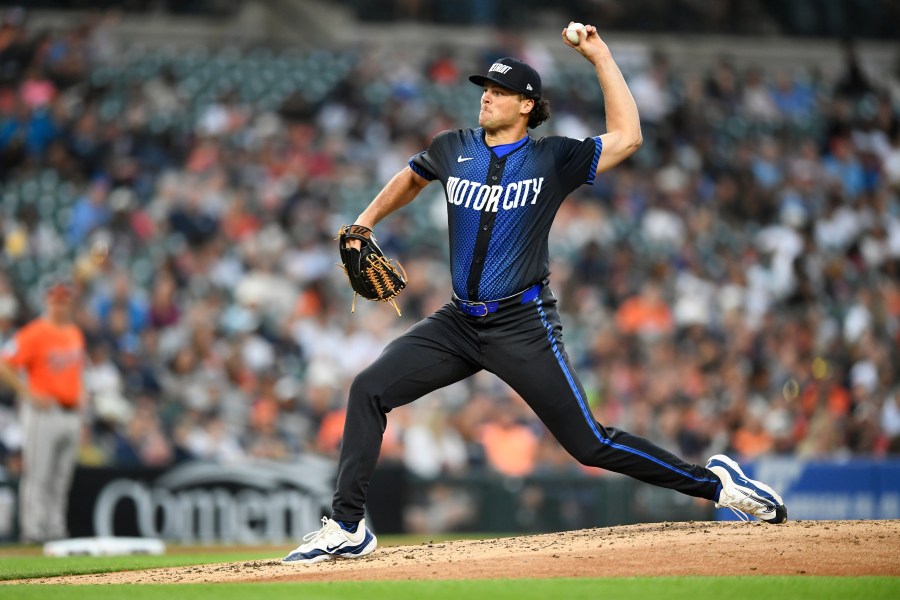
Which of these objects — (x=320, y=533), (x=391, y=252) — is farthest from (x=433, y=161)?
(x=391, y=252)

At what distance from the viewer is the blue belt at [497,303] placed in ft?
20.6

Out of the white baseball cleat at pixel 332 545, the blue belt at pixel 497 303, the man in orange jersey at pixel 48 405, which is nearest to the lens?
the blue belt at pixel 497 303

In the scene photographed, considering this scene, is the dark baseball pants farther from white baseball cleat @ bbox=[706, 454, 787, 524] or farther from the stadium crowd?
the stadium crowd

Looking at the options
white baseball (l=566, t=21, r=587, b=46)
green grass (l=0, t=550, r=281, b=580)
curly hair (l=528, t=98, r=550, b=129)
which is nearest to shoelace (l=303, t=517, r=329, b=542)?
green grass (l=0, t=550, r=281, b=580)

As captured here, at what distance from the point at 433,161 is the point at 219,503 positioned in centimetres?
662

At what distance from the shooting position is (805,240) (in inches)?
707

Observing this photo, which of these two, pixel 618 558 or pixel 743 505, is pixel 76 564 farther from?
pixel 743 505

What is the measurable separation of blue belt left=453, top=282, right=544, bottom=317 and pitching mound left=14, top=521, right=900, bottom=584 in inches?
46.8

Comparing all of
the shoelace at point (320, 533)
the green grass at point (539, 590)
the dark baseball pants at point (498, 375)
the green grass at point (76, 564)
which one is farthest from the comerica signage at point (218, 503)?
the green grass at point (539, 590)

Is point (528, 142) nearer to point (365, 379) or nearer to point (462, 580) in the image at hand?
point (365, 379)

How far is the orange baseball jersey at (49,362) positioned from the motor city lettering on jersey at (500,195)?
571cm

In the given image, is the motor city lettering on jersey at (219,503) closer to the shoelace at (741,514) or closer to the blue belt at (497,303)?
the shoelace at (741,514)

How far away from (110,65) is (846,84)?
11.4 m

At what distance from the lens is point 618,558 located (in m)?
6.29
